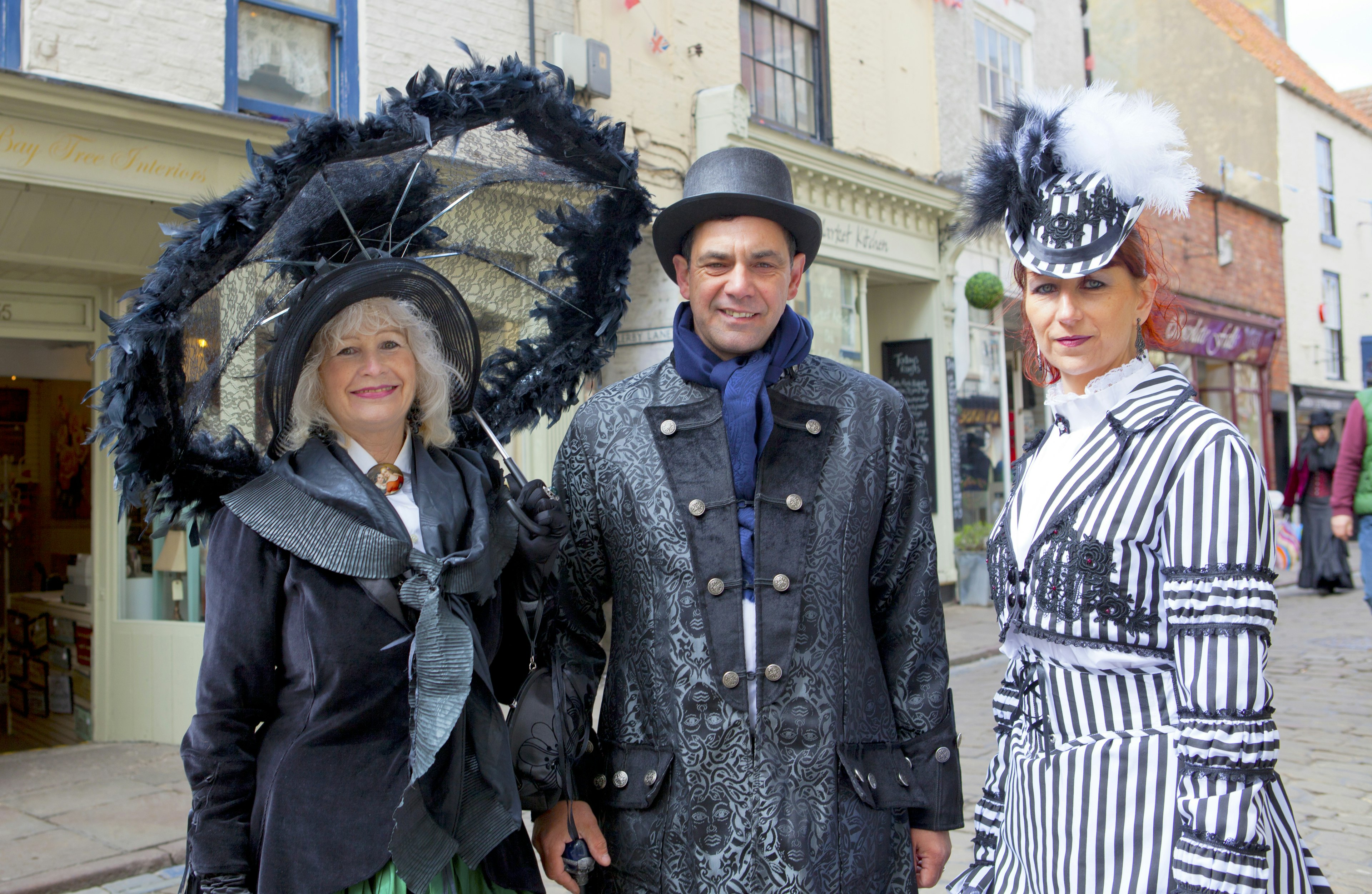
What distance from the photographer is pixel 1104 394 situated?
196cm

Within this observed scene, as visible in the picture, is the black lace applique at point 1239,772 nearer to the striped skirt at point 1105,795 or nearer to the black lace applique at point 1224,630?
the striped skirt at point 1105,795

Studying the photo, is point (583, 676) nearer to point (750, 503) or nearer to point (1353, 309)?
point (750, 503)

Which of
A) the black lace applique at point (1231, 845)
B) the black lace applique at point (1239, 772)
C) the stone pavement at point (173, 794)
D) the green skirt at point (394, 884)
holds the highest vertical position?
the black lace applique at point (1239, 772)

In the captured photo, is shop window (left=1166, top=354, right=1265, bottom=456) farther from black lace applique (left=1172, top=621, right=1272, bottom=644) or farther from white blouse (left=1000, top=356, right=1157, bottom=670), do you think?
black lace applique (left=1172, top=621, right=1272, bottom=644)

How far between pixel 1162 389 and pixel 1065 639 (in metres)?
0.50

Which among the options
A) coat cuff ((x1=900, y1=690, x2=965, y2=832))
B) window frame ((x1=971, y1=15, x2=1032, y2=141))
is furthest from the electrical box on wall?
coat cuff ((x1=900, y1=690, x2=965, y2=832))

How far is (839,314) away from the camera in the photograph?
35.4 feet

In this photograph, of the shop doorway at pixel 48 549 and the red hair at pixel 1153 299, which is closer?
the red hair at pixel 1153 299

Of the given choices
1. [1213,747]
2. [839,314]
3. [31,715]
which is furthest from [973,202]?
[839,314]

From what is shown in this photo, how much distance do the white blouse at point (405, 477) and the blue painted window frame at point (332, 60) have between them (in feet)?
14.4

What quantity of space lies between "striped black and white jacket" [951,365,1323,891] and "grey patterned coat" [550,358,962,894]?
256 mm

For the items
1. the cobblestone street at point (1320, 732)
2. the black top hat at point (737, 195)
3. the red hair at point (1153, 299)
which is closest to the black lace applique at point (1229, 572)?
the red hair at point (1153, 299)

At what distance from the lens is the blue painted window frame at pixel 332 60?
19.6 feet

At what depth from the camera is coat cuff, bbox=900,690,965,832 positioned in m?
2.14
